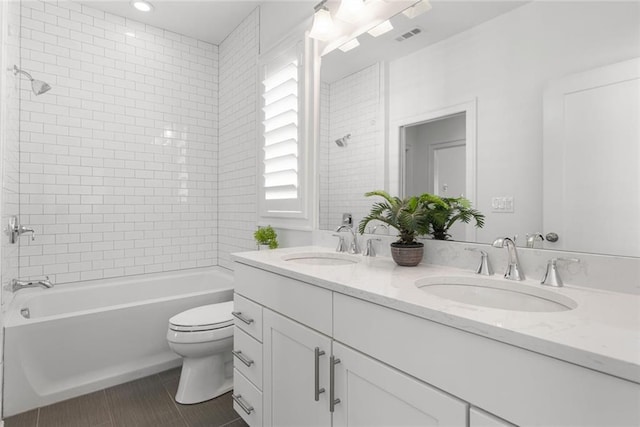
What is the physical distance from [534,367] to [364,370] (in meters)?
0.49

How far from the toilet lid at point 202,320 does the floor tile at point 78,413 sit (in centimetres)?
58

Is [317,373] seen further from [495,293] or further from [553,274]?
[553,274]

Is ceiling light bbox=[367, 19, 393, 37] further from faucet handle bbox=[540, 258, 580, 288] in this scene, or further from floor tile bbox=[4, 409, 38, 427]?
floor tile bbox=[4, 409, 38, 427]

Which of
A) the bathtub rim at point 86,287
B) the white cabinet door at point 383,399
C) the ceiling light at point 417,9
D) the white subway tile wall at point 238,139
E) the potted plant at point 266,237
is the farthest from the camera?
the white subway tile wall at point 238,139

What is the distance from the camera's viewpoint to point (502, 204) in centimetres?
124

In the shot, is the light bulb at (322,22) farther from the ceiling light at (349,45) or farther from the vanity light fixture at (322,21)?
the ceiling light at (349,45)

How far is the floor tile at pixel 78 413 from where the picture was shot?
1807mm

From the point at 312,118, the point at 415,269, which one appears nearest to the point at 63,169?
the point at 312,118

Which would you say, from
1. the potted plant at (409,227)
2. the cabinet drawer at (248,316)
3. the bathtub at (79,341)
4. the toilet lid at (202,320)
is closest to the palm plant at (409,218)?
the potted plant at (409,227)

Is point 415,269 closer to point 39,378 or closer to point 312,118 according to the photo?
point 312,118

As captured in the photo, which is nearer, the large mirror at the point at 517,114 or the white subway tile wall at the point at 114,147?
the large mirror at the point at 517,114

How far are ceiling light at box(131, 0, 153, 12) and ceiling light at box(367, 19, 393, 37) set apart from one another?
2.00m

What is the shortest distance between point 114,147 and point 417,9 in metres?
2.57

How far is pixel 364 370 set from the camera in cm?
102
